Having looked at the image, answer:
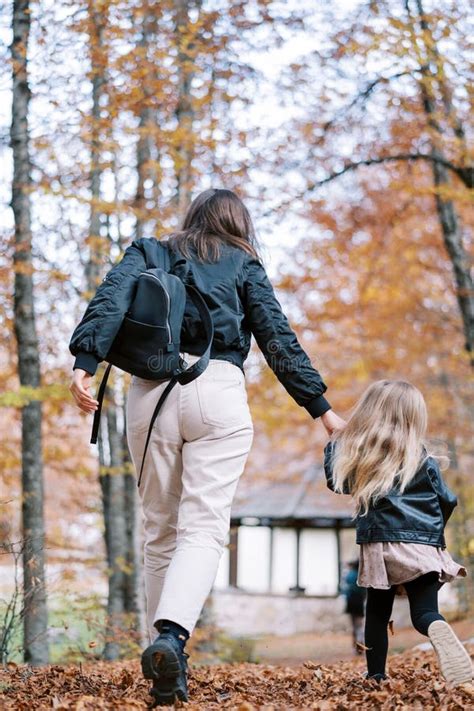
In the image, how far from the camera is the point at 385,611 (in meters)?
3.96

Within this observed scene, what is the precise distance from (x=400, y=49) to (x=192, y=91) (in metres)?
2.45

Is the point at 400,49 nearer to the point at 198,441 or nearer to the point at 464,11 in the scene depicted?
the point at 464,11

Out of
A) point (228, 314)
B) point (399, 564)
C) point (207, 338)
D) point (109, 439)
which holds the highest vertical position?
point (228, 314)

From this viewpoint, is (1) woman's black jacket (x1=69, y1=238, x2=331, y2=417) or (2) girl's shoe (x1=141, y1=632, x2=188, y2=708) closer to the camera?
(2) girl's shoe (x1=141, y1=632, x2=188, y2=708)

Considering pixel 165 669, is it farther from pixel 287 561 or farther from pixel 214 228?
pixel 287 561

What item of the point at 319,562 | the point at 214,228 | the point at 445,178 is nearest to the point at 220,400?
the point at 214,228

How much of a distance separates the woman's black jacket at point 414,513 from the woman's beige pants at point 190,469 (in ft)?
2.52

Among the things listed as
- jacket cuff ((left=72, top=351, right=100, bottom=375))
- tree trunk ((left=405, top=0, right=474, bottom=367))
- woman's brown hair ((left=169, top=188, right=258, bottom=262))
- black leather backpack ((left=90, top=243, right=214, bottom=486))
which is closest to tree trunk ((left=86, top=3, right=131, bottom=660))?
tree trunk ((left=405, top=0, right=474, bottom=367))

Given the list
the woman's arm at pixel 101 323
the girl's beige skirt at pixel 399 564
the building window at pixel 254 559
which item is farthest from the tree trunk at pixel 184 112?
the building window at pixel 254 559

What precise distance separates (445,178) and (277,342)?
27.1 ft

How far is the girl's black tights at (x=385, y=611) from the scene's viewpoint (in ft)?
12.3

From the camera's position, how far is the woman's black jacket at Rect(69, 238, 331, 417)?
336 cm

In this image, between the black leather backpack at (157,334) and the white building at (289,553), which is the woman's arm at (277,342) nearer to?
the black leather backpack at (157,334)

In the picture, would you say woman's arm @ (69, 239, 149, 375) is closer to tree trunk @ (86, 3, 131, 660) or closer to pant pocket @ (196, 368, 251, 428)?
pant pocket @ (196, 368, 251, 428)
